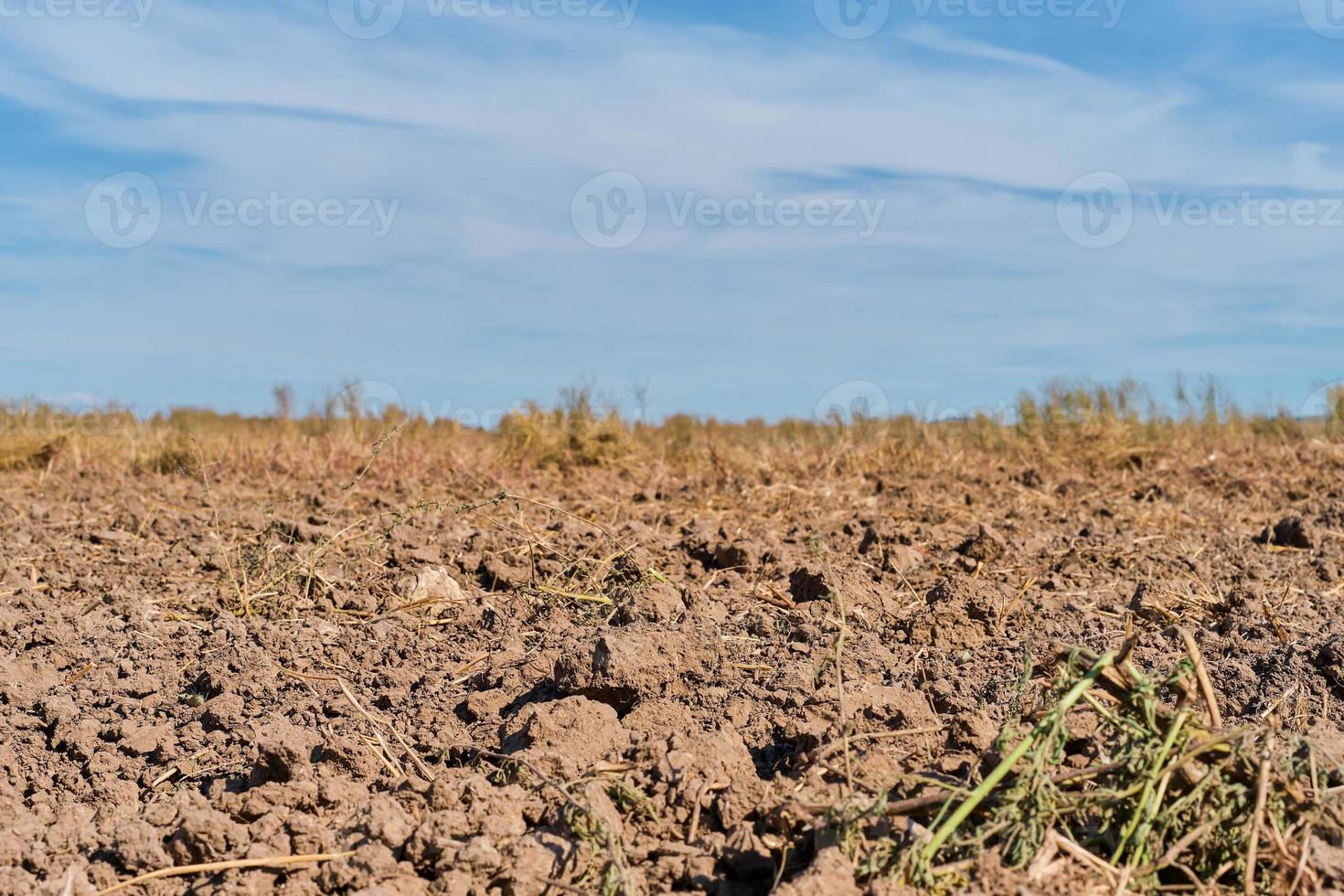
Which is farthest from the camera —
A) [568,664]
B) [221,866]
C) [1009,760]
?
[568,664]

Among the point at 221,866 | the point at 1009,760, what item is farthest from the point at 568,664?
the point at 1009,760

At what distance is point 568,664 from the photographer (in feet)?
9.83

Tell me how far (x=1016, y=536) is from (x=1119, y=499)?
1838 millimetres

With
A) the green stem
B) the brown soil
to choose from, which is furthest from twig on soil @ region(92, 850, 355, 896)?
the green stem

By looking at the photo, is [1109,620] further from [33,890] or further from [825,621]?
[33,890]

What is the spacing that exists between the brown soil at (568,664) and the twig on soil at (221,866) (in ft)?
0.10

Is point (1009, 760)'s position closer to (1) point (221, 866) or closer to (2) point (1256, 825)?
(2) point (1256, 825)

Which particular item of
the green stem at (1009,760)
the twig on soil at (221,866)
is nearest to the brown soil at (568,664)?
the twig on soil at (221,866)

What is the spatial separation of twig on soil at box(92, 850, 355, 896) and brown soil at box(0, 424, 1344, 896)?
0.10 ft

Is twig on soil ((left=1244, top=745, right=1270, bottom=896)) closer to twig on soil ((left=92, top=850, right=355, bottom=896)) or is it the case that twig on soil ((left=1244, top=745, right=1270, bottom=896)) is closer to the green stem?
the green stem

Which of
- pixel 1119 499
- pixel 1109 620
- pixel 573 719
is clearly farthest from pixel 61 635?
pixel 1119 499

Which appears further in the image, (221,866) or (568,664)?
(568,664)

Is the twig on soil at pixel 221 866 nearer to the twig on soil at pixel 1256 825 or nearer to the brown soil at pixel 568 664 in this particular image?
the brown soil at pixel 568 664

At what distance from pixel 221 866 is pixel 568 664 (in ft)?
3.25
